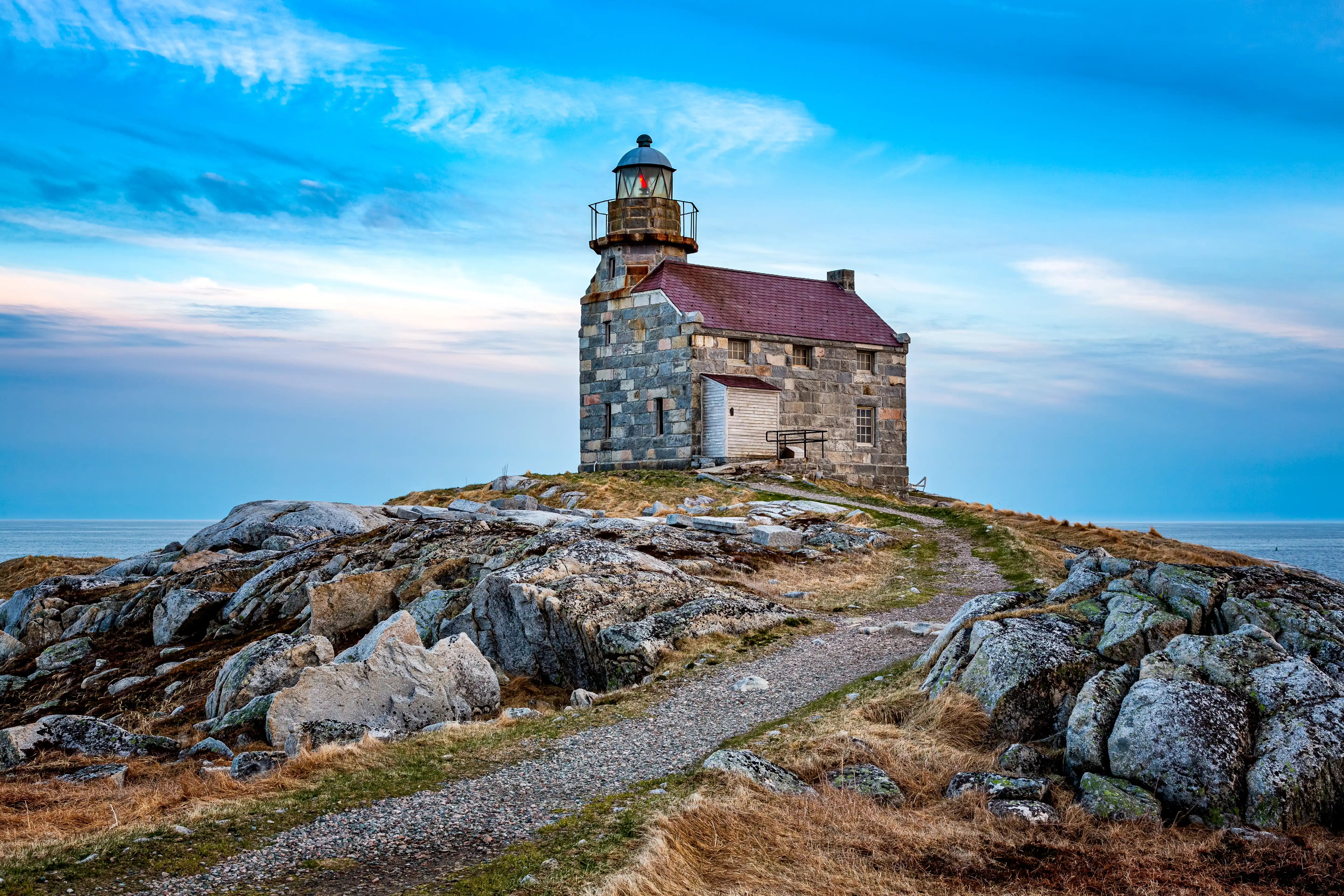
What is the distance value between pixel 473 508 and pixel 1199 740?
74.4ft

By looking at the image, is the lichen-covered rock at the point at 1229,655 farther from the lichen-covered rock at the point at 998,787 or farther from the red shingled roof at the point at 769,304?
the red shingled roof at the point at 769,304

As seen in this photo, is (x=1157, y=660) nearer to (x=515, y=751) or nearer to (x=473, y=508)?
(x=515, y=751)

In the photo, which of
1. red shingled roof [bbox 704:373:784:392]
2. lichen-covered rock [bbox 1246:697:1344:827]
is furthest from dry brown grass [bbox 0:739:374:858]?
red shingled roof [bbox 704:373:784:392]

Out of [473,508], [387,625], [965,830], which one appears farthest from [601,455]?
[965,830]

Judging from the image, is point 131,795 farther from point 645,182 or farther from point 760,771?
point 645,182

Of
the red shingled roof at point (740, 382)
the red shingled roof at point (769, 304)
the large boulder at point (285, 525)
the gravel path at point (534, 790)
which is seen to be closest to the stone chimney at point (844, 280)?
the red shingled roof at point (769, 304)

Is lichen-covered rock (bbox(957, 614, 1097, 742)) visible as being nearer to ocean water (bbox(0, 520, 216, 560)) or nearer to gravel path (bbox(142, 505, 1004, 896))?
gravel path (bbox(142, 505, 1004, 896))

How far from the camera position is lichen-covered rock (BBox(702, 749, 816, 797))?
9250mm

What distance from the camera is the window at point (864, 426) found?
42562 mm

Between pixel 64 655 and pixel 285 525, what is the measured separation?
744 centimetres

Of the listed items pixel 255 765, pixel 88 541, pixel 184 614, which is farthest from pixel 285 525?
pixel 88 541

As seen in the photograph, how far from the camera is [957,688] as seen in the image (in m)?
11.4

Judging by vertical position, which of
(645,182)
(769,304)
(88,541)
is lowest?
(88,541)

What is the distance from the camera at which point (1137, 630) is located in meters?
11.8
